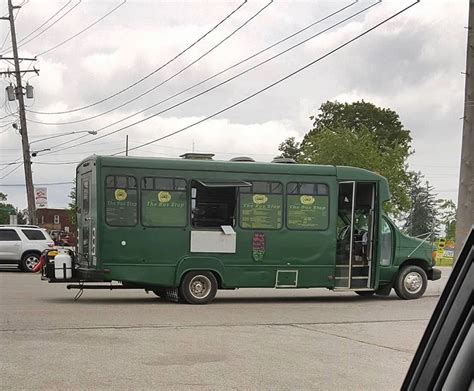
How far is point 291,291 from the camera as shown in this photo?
1789cm

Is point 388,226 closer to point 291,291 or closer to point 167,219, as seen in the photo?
point 291,291

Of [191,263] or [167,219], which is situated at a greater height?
[167,219]

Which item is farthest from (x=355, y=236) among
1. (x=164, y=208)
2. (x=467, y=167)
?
(x=164, y=208)

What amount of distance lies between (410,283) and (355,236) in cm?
164

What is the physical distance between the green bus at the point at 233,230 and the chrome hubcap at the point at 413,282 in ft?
0.07

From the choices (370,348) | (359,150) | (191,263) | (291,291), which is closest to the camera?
(370,348)

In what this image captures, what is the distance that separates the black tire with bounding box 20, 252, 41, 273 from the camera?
25.0 metres

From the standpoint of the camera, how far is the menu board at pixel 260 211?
14.4 metres

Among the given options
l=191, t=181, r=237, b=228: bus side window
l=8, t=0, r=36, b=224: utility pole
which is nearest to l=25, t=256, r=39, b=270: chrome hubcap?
l=8, t=0, r=36, b=224: utility pole

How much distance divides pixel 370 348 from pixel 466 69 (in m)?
6.23

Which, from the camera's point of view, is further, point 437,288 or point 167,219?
point 437,288

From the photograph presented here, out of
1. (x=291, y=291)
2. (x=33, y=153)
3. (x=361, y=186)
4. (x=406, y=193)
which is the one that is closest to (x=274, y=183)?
(x=361, y=186)

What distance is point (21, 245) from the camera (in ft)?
82.3

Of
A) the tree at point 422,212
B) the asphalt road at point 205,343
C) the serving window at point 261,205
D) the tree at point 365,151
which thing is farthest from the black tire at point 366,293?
the tree at point 422,212
